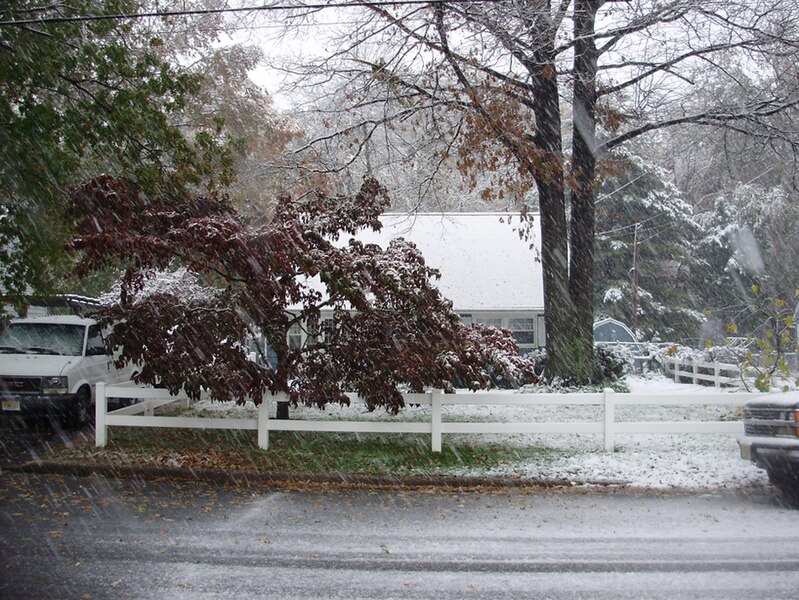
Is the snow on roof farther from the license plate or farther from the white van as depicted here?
the license plate

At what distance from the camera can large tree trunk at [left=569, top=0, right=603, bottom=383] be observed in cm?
1727

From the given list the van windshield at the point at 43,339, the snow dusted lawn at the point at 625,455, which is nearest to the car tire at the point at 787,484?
the snow dusted lawn at the point at 625,455

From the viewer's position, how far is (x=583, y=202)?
19.0 meters

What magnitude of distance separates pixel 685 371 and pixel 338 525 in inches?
803

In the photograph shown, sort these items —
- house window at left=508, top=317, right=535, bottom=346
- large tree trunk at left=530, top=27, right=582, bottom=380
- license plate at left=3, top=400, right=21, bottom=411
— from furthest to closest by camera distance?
house window at left=508, top=317, right=535, bottom=346 < large tree trunk at left=530, top=27, right=582, bottom=380 < license plate at left=3, top=400, right=21, bottom=411

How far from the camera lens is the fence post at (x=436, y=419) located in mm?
11008

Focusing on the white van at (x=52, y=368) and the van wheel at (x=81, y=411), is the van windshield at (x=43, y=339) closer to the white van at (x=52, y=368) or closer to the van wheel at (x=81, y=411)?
the white van at (x=52, y=368)

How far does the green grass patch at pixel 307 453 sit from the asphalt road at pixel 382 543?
751 mm

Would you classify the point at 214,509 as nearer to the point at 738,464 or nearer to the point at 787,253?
the point at 738,464

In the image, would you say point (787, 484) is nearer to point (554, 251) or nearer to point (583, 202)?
point (554, 251)

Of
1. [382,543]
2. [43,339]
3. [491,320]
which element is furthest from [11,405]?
[491,320]

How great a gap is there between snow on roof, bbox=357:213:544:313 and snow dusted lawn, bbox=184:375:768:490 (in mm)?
8891

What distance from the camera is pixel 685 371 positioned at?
2569 cm

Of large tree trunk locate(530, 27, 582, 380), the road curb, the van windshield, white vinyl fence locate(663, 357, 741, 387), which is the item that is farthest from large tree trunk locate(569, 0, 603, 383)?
the van windshield
